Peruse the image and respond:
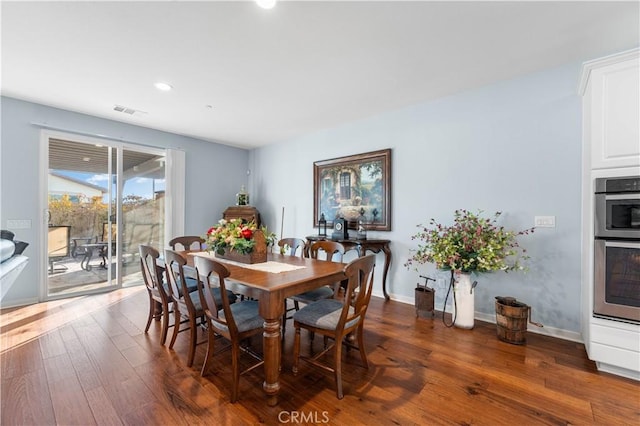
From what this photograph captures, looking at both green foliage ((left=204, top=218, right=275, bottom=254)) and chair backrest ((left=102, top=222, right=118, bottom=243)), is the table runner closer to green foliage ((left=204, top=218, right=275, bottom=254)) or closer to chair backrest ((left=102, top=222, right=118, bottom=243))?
green foliage ((left=204, top=218, right=275, bottom=254))

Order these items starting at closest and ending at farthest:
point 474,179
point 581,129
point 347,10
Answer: point 347,10, point 581,129, point 474,179

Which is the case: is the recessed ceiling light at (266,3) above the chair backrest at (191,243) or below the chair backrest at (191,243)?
above

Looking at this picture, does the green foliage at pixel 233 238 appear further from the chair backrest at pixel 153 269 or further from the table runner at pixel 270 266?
the chair backrest at pixel 153 269

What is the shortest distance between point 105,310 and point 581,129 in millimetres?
5501

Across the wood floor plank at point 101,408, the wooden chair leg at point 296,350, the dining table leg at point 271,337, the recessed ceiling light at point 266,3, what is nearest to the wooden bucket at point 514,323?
the wooden chair leg at point 296,350

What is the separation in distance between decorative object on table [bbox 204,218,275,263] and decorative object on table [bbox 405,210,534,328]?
5.94 feet

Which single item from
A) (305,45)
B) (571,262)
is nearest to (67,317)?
(305,45)

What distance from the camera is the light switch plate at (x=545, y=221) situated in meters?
2.67

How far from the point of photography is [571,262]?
8.49ft

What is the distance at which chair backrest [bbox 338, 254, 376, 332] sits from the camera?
1746mm

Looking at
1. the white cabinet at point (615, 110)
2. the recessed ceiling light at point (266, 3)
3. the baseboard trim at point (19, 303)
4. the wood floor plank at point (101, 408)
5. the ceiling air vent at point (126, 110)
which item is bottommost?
the wood floor plank at point (101, 408)

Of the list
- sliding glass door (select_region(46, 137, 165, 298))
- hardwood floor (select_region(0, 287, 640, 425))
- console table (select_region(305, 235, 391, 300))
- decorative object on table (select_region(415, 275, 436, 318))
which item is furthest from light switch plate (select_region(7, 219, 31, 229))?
decorative object on table (select_region(415, 275, 436, 318))

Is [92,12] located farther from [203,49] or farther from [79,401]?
[79,401]

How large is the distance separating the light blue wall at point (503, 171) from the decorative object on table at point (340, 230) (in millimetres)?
401
